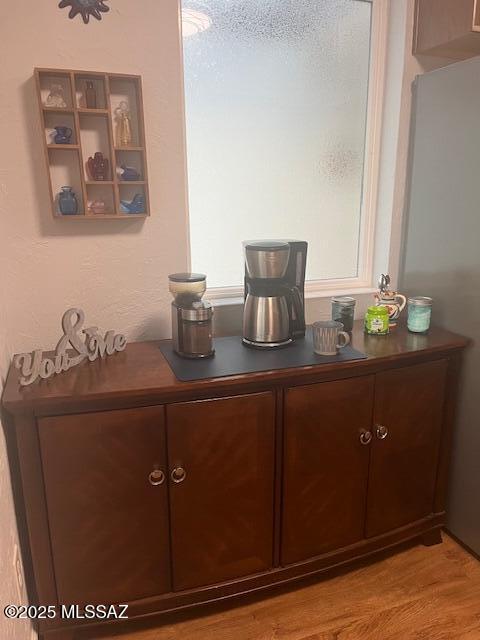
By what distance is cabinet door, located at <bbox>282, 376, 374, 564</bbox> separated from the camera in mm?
1543

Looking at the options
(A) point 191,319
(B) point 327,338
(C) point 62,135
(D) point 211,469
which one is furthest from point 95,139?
(D) point 211,469

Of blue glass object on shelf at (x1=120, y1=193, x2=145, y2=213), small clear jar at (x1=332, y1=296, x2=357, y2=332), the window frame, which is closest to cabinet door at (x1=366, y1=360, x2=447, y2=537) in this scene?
small clear jar at (x1=332, y1=296, x2=357, y2=332)

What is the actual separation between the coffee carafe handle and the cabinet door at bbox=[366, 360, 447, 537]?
340 millimetres

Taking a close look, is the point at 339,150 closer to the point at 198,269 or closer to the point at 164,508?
the point at 198,269

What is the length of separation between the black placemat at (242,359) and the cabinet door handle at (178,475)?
27 cm

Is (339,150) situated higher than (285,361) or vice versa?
(339,150)

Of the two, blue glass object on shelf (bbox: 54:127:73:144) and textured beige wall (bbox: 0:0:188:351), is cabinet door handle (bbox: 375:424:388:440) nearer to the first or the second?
textured beige wall (bbox: 0:0:188:351)

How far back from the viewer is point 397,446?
5.70ft

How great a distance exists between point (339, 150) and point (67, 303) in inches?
49.9

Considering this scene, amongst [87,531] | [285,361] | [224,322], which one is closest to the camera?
[87,531]

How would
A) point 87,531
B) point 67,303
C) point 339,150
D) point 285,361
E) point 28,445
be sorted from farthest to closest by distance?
point 339,150 < point 67,303 < point 285,361 < point 87,531 < point 28,445

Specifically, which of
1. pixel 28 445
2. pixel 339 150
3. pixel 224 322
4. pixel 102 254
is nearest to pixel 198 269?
pixel 224 322

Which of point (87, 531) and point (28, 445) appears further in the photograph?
point (87, 531)

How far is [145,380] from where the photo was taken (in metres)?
1.39
